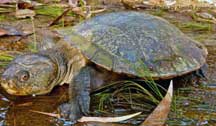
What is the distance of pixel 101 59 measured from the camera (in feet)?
9.37

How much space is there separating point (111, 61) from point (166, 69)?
0.38 m

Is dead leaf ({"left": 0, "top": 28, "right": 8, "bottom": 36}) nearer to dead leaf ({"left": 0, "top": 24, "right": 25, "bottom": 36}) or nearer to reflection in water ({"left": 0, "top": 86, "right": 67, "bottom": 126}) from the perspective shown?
dead leaf ({"left": 0, "top": 24, "right": 25, "bottom": 36})

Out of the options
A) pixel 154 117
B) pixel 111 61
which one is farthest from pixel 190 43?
pixel 154 117

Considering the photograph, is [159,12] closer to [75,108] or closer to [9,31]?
[9,31]

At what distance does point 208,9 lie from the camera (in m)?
6.22

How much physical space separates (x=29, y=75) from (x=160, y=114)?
83cm

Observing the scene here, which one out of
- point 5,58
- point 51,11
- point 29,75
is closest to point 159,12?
point 51,11

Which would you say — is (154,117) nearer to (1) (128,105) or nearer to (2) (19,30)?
(1) (128,105)

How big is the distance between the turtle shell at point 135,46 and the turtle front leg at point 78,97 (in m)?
0.13

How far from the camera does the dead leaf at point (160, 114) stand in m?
2.47

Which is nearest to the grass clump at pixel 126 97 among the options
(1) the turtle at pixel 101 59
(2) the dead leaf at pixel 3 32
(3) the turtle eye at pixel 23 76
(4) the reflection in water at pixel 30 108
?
(1) the turtle at pixel 101 59

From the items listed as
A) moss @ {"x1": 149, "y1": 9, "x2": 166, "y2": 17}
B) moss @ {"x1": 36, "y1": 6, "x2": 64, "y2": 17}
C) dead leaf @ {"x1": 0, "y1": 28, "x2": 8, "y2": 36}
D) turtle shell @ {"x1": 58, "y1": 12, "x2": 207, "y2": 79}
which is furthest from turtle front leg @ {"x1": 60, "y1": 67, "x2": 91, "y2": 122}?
moss @ {"x1": 149, "y1": 9, "x2": 166, "y2": 17}

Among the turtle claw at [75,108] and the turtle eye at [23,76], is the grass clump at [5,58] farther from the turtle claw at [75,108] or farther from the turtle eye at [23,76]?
the turtle claw at [75,108]

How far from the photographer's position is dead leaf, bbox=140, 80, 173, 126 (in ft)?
8.09
